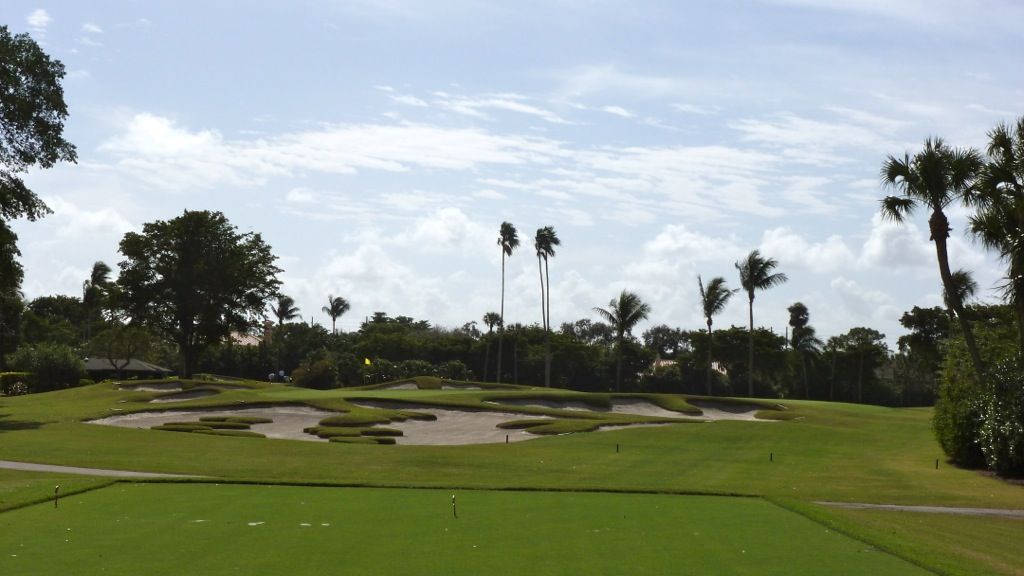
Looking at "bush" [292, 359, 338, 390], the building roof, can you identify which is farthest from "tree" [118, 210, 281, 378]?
the building roof

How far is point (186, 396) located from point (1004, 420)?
47.2 meters

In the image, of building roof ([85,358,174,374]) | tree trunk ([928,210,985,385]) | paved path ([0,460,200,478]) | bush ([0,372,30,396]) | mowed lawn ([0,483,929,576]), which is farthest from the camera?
building roof ([85,358,174,374])

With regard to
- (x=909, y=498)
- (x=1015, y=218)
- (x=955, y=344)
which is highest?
(x=1015, y=218)

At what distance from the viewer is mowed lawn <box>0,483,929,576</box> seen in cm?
1322

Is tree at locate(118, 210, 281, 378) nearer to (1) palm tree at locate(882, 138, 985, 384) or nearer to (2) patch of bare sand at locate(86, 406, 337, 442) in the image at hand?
(2) patch of bare sand at locate(86, 406, 337, 442)

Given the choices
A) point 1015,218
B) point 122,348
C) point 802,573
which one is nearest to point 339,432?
point 1015,218

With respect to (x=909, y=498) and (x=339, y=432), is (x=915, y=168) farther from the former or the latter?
(x=339, y=432)

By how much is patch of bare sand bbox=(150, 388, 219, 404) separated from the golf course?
0.25 metres

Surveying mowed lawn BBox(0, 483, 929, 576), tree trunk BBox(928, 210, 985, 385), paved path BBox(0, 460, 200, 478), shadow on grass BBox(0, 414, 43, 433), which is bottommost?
paved path BBox(0, 460, 200, 478)

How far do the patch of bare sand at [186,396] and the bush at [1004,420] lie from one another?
43.2m

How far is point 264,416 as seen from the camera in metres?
53.2

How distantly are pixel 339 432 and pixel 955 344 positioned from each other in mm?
26383

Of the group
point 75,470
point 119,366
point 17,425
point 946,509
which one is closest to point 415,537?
point 946,509

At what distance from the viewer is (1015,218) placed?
117 feet
